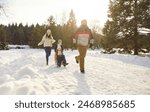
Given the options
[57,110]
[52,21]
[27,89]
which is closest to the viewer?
[57,110]

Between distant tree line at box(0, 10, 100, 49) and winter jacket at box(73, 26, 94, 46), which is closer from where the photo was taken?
winter jacket at box(73, 26, 94, 46)

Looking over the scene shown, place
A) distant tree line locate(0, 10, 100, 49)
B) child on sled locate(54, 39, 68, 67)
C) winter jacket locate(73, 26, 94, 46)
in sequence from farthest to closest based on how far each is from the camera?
distant tree line locate(0, 10, 100, 49) → child on sled locate(54, 39, 68, 67) → winter jacket locate(73, 26, 94, 46)

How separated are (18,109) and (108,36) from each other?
26.1 meters

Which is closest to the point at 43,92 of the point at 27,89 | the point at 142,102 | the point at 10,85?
the point at 27,89

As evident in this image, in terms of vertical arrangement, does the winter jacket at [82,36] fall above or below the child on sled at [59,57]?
above

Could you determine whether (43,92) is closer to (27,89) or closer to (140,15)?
(27,89)

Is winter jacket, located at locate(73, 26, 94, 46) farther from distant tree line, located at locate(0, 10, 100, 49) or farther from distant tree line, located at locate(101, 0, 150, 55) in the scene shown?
distant tree line, located at locate(0, 10, 100, 49)

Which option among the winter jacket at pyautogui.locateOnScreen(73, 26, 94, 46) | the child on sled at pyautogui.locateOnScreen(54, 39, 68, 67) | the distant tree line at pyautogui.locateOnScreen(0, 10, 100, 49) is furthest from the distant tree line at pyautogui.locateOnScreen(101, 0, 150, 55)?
the distant tree line at pyautogui.locateOnScreen(0, 10, 100, 49)

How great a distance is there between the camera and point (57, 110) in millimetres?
6496

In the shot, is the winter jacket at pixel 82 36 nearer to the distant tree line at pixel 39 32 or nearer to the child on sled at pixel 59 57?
the child on sled at pixel 59 57

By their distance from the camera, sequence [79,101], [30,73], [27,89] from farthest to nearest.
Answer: [30,73] → [27,89] → [79,101]

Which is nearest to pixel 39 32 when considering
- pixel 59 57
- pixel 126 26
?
pixel 126 26

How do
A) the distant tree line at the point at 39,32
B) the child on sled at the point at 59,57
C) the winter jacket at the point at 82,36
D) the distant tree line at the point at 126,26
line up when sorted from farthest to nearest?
the distant tree line at the point at 39,32
the distant tree line at the point at 126,26
the child on sled at the point at 59,57
the winter jacket at the point at 82,36

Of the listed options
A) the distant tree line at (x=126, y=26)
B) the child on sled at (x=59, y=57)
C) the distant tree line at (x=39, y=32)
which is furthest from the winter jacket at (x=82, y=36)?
the distant tree line at (x=39, y=32)
